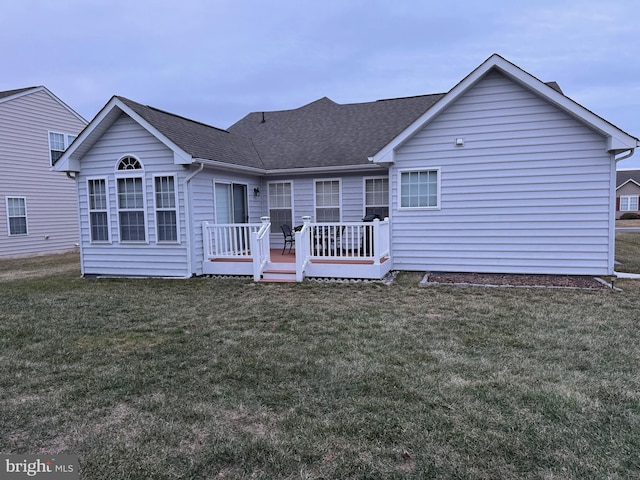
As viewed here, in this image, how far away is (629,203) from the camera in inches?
1508

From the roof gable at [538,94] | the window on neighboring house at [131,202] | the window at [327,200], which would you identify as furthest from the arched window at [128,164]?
the roof gable at [538,94]

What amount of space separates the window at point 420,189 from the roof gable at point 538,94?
2.80ft

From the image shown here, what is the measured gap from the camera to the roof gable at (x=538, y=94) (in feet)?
25.2

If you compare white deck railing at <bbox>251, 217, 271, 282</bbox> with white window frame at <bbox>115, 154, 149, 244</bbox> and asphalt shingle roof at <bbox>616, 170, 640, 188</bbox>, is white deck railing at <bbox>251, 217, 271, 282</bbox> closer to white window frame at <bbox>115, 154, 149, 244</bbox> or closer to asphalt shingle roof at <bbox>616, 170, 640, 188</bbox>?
white window frame at <bbox>115, 154, 149, 244</bbox>

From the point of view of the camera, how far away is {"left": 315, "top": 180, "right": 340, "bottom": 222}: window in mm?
11445

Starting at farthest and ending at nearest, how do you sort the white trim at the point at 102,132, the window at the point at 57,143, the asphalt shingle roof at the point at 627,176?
the asphalt shingle roof at the point at 627,176 → the window at the point at 57,143 → the white trim at the point at 102,132

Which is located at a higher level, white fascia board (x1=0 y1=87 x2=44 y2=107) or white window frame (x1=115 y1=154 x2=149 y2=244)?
white fascia board (x1=0 y1=87 x2=44 y2=107)

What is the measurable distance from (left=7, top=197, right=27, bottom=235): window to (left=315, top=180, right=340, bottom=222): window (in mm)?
12286

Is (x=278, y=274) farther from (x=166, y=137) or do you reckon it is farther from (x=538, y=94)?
(x=538, y=94)

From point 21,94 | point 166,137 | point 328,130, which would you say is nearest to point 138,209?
point 166,137

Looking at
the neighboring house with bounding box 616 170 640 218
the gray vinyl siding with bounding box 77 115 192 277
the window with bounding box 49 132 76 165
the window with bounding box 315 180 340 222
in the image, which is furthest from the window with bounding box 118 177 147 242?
the neighboring house with bounding box 616 170 640 218

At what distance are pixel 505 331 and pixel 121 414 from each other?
14.2 ft

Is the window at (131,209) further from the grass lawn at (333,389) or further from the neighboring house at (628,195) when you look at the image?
the neighboring house at (628,195)

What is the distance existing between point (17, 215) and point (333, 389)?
1709cm
